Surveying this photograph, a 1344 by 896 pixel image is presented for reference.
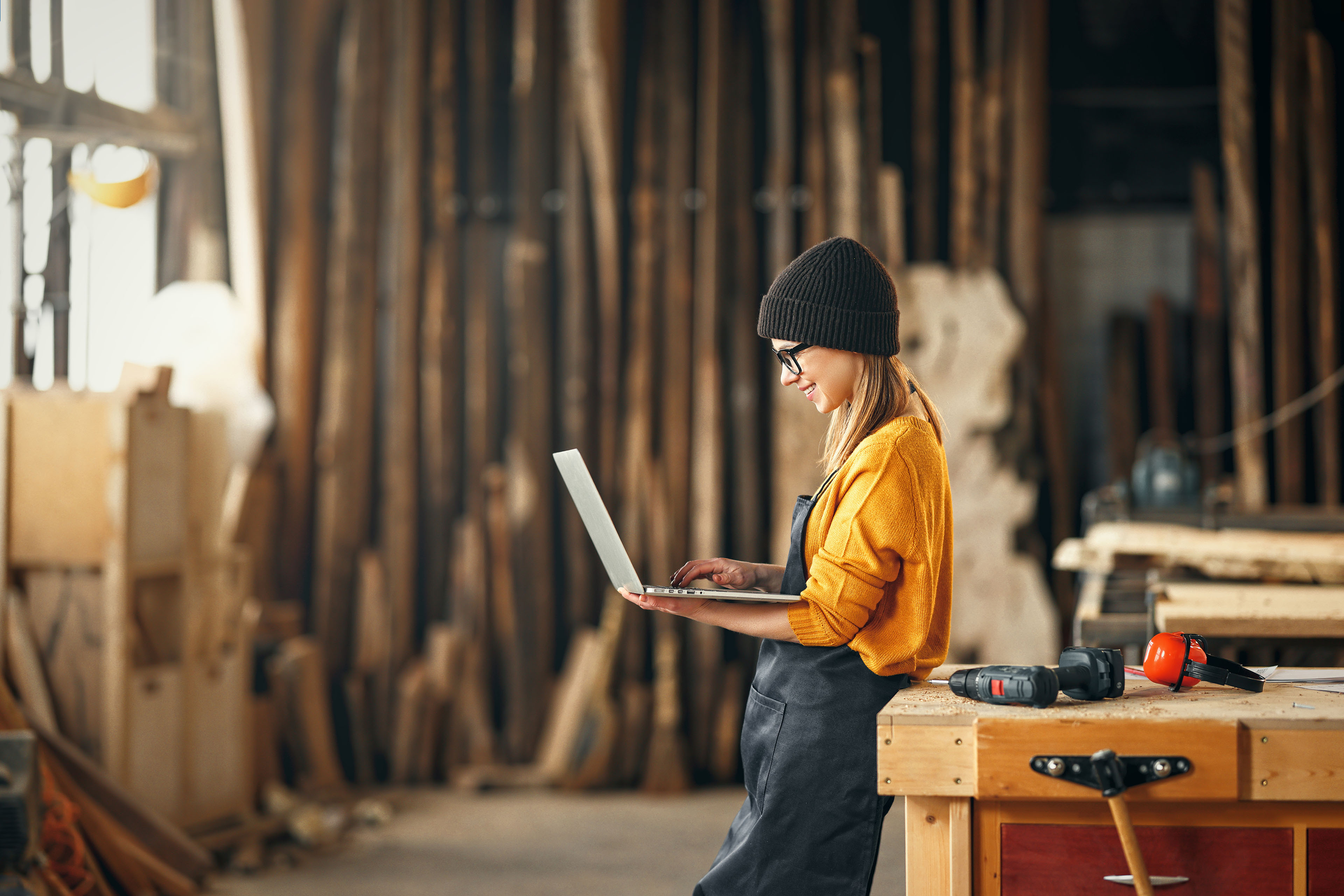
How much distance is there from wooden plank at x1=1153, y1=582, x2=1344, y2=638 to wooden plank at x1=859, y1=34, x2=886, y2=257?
259cm

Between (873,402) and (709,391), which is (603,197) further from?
(873,402)

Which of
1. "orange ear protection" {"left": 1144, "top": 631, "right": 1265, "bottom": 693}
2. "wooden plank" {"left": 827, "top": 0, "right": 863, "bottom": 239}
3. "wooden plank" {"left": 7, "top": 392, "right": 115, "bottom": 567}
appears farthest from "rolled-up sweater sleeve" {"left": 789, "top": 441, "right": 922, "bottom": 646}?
"wooden plank" {"left": 827, "top": 0, "right": 863, "bottom": 239}

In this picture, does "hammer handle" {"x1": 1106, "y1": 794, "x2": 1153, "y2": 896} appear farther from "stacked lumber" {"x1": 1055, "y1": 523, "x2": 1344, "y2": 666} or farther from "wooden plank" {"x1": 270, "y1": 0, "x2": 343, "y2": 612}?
"wooden plank" {"x1": 270, "y1": 0, "x2": 343, "y2": 612}

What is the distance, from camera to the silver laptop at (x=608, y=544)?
1.96 m

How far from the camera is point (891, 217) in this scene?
5.65m

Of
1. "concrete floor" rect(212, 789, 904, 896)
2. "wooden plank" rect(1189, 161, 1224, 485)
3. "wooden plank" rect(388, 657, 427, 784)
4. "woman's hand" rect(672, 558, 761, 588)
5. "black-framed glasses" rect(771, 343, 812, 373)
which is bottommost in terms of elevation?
"concrete floor" rect(212, 789, 904, 896)

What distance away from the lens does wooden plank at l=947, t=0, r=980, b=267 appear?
559 centimetres

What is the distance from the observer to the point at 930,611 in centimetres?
205

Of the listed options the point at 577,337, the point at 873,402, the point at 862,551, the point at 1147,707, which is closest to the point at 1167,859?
the point at 1147,707

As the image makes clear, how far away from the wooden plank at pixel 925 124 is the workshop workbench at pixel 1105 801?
3.98 metres

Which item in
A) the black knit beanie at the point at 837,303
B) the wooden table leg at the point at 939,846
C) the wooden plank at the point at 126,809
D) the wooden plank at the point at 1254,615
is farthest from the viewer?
the wooden plank at the point at 126,809

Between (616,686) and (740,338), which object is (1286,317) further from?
(616,686)

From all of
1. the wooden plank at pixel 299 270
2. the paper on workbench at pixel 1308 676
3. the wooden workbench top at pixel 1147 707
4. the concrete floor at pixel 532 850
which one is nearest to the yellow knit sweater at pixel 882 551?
the wooden workbench top at pixel 1147 707

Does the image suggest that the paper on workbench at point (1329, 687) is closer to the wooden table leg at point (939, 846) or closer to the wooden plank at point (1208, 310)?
the wooden table leg at point (939, 846)
